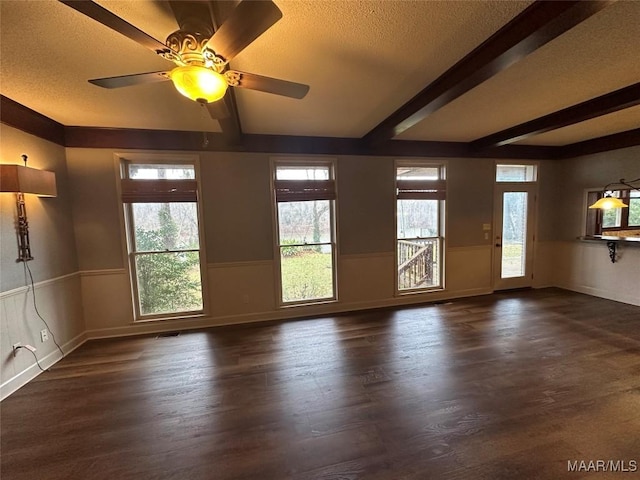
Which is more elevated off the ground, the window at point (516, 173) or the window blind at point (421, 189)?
the window at point (516, 173)

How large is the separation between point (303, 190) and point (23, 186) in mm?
2876

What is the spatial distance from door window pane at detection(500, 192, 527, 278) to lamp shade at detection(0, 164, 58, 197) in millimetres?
6419

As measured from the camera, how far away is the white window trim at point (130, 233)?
3.51 m

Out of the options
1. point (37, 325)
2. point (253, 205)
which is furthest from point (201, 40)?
point (37, 325)

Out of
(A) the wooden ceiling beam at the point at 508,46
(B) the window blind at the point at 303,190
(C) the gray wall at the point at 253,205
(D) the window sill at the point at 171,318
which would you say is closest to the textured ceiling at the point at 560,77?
(A) the wooden ceiling beam at the point at 508,46

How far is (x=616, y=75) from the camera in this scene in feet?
7.91

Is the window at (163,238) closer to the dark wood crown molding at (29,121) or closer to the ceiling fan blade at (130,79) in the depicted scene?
the dark wood crown molding at (29,121)

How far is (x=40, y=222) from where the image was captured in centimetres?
293

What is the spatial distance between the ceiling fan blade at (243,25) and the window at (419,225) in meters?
3.40

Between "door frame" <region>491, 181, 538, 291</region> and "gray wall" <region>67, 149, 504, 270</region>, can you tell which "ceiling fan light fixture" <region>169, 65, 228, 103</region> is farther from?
"door frame" <region>491, 181, 538, 291</region>

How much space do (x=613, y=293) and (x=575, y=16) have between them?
495cm

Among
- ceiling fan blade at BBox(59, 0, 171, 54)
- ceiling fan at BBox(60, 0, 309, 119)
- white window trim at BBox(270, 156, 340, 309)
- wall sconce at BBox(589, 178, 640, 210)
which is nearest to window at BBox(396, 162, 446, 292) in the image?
white window trim at BBox(270, 156, 340, 309)
